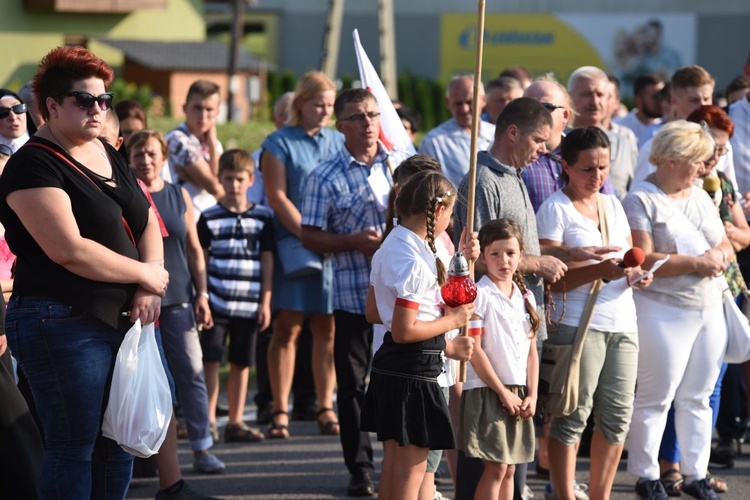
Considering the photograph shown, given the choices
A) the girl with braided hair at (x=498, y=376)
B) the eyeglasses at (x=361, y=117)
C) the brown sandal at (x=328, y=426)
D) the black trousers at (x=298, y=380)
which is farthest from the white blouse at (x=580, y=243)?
the black trousers at (x=298, y=380)

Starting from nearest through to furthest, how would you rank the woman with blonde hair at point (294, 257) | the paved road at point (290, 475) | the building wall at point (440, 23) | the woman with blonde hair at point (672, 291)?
the woman with blonde hair at point (672, 291)
the paved road at point (290, 475)
the woman with blonde hair at point (294, 257)
the building wall at point (440, 23)

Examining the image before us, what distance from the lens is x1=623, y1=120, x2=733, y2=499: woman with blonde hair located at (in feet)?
20.2

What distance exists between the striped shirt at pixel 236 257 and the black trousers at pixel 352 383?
47.7 inches

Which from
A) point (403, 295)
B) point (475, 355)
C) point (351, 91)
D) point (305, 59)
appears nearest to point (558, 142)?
point (351, 91)

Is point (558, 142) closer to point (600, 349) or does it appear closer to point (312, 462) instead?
point (600, 349)

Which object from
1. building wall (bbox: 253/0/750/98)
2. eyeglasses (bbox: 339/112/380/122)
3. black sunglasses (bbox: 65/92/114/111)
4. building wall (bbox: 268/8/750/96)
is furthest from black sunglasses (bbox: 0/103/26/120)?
building wall (bbox: 253/0/750/98)

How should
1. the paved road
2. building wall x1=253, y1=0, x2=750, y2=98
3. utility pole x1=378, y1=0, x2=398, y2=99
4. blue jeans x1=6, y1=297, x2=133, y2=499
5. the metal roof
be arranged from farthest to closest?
building wall x1=253, y1=0, x2=750, y2=98 → the metal roof → utility pole x1=378, y1=0, x2=398, y2=99 → the paved road → blue jeans x1=6, y1=297, x2=133, y2=499

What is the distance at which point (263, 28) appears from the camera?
44.7 m

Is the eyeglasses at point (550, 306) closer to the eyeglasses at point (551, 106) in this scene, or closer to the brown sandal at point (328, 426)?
the eyeglasses at point (551, 106)

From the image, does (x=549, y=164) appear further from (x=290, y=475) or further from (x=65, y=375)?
(x=65, y=375)

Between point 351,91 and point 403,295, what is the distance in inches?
85.7

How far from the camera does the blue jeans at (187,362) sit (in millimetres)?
6680

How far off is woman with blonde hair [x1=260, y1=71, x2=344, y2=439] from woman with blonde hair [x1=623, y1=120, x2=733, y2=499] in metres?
2.12

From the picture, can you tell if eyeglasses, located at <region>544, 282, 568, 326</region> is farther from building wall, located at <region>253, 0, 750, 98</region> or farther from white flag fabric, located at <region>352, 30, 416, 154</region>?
building wall, located at <region>253, 0, 750, 98</region>
